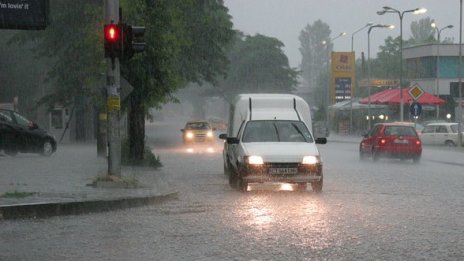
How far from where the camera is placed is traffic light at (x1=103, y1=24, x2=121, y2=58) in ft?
52.7

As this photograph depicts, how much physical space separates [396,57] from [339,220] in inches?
3793

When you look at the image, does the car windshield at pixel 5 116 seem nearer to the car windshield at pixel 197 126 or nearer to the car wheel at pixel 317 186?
the car wheel at pixel 317 186

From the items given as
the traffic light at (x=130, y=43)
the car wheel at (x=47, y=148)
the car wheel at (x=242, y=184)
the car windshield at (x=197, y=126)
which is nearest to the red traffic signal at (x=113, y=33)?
the traffic light at (x=130, y=43)

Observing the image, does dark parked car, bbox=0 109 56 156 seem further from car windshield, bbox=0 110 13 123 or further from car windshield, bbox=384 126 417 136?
car windshield, bbox=384 126 417 136

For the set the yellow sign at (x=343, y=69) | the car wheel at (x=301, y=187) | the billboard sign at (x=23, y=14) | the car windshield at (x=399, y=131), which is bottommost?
the car wheel at (x=301, y=187)

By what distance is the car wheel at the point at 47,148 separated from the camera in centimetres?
3031

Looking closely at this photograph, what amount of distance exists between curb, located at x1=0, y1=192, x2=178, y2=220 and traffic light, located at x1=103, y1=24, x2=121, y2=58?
133 inches

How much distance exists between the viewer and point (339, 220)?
12.2 metres

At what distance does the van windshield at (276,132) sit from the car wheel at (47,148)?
14.1 m

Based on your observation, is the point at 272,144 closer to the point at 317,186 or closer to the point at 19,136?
the point at 317,186

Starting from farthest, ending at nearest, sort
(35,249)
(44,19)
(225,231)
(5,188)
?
1. (44,19)
2. (5,188)
3. (225,231)
4. (35,249)

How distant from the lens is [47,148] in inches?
1201

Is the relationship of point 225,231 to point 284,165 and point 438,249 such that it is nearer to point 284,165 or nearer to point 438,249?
point 438,249

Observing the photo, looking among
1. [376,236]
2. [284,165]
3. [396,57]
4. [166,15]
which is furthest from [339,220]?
[396,57]
